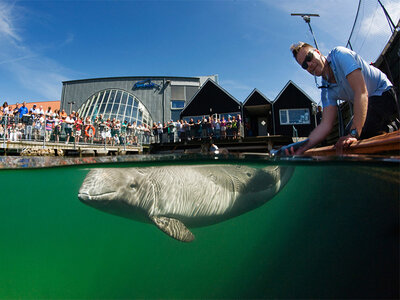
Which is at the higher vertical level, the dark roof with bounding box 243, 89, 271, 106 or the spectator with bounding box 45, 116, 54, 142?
the dark roof with bounding box 243, 89, 271, 106

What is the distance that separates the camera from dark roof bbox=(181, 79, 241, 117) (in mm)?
24750

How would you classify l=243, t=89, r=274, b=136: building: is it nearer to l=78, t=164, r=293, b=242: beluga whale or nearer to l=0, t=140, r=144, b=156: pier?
l=0, t=140, r=144, b=156: pier

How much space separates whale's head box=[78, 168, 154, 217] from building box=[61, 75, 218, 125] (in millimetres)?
27987

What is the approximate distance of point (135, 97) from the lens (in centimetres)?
3159

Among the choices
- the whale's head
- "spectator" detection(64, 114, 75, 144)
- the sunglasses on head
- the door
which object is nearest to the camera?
the sunglasses on head

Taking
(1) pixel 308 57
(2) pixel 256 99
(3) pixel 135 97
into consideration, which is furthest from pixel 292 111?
(1) pixel 308 57

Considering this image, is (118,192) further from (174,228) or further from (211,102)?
(211,102)

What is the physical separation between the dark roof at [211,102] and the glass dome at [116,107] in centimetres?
779

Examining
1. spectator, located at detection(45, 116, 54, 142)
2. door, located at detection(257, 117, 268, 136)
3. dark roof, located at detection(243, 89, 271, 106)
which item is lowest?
spectator, located at detection(45, 116, 54, 142)

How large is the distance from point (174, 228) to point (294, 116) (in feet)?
75.1

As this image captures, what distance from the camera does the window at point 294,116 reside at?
74.2 ft

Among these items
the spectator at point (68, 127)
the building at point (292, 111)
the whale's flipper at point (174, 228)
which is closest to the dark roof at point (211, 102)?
the building at point (292, 111)

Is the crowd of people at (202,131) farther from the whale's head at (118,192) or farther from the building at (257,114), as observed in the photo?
the whale's head at (118,192)

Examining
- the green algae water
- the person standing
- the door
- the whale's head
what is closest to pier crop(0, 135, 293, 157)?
the green algae water
